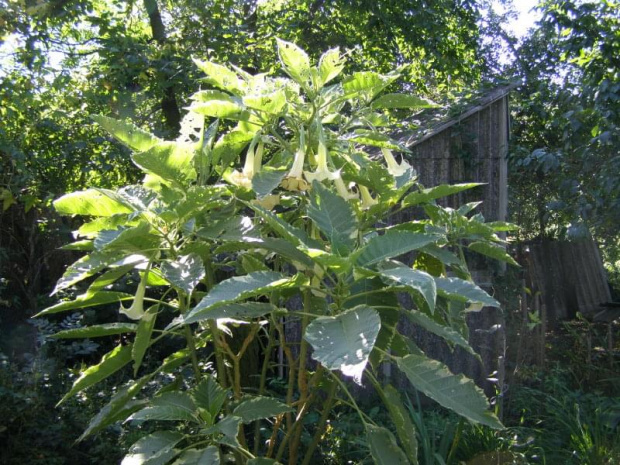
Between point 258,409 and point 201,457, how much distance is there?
0.19m

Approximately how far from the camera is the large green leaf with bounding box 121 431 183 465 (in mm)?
1593

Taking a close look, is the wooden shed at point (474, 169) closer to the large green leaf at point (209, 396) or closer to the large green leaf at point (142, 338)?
the large green leaf at point (209, 396)

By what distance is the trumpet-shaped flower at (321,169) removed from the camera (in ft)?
5.05

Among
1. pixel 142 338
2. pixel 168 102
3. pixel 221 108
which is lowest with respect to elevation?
pixel 142 338

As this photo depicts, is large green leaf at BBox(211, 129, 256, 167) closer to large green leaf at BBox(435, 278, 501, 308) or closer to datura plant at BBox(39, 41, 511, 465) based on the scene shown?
datura plant at BBox(39, 41, 511, 465)

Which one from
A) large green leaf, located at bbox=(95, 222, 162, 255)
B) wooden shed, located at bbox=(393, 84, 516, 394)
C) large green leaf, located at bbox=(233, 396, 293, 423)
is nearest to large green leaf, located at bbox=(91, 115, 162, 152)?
large green leaf, located at bbox=(95, 222, 162, 255)

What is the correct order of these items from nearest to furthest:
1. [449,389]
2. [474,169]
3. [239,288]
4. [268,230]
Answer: [239,288]
[449,389]
[268,230]
[474,169]

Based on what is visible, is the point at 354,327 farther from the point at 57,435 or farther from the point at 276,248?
the point at 57,435

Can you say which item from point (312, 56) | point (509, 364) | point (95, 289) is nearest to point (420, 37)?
point (312, 56)

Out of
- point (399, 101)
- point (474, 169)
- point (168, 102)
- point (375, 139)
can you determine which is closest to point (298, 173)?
point (375, 139)

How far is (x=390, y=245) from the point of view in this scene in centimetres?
144

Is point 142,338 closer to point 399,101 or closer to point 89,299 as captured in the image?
point 89,299

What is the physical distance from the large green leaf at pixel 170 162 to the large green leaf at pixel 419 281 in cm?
57

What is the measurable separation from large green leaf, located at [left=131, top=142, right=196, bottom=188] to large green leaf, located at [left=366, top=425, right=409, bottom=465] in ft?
2.58
